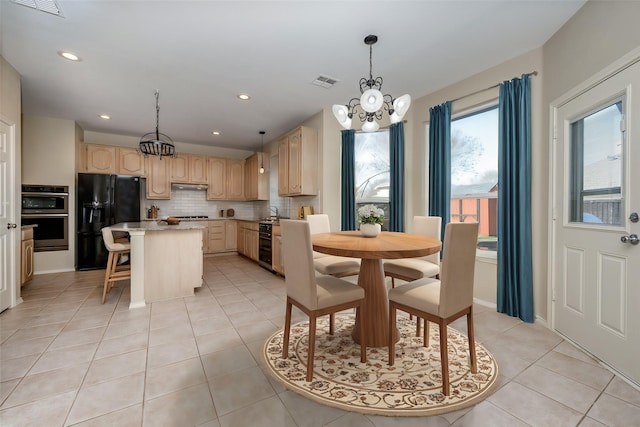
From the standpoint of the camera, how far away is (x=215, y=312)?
2.89 metres

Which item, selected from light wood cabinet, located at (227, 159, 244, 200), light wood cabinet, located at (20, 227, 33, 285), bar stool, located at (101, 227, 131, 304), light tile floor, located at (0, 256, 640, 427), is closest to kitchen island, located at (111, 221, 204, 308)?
Answer: bar stool, located at (101, 227, 131, 304)

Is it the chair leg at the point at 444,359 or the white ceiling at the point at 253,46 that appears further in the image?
the white ceiling at the point at 253,46

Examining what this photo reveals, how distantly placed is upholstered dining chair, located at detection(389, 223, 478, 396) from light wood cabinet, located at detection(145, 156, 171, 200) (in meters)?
5.57

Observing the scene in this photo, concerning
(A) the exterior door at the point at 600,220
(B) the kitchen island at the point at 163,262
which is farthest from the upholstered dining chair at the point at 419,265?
(B) the kitchen island at the point at 163,262

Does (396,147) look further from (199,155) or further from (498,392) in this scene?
(199,155)

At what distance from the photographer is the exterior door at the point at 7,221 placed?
2799 millimetres

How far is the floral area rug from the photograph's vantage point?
1.51m

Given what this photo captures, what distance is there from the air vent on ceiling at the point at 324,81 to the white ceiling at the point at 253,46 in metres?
0.09

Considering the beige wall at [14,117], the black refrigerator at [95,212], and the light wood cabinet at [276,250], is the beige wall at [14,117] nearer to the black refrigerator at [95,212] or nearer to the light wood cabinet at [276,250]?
the black refrigerator at [95,212]

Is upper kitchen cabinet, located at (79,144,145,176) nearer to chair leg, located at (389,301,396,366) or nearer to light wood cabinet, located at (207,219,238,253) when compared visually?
light wood cabinet, located at (207,219,238,253)

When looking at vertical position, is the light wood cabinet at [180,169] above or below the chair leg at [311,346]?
above

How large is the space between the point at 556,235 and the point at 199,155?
635 cm

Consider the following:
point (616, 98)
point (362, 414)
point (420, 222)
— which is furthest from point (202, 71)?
point (616, 98)

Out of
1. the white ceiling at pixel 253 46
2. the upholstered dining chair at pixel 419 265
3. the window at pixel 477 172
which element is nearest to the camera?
the white ceiling at pixel 253 46
